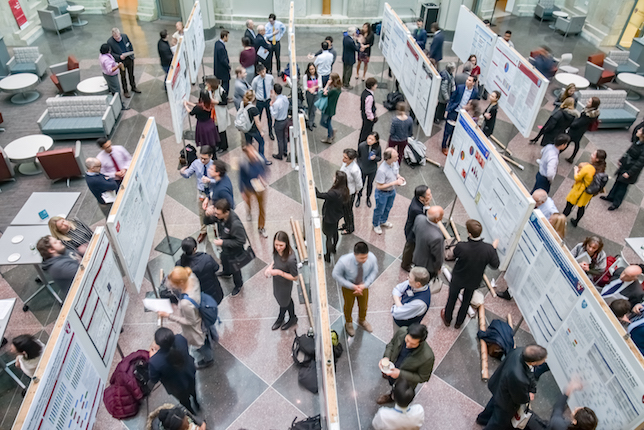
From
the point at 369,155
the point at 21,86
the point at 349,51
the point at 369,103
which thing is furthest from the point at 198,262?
the point at 21,86

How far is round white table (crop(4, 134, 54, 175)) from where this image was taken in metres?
8.07

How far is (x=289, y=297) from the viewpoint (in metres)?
5.23

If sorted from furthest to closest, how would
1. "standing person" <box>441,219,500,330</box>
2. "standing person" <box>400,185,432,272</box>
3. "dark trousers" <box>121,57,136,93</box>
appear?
"dark trousers" <box>121,57,136,93</box> → "standing person" <box>400,185,432,272</box> → "standing person" <box>441,219,500,330</box>

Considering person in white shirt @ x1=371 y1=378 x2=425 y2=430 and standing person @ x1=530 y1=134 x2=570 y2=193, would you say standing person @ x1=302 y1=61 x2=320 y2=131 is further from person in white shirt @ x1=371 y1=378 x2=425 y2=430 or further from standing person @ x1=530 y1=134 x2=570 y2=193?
person in white shirt @ x1=371 y1=378 x2=425 y2=430

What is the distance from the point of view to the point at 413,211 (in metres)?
5.75

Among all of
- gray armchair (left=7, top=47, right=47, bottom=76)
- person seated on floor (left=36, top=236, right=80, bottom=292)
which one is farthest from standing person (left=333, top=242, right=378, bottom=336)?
gray armchair (left=7, top=47, right=47, bottom=76)

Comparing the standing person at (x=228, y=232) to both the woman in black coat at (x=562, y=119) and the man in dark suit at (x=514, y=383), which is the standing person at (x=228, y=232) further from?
the woman in black coat at (x=562, y=119)

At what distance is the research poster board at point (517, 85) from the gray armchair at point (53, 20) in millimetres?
13200

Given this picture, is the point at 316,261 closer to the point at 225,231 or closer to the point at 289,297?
the point at 289,297

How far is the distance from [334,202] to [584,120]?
5.44 m

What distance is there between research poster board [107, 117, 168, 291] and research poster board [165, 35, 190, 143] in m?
1.30

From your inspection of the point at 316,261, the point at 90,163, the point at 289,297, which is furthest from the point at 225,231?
the point at 90,163

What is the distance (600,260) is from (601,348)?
2302mm

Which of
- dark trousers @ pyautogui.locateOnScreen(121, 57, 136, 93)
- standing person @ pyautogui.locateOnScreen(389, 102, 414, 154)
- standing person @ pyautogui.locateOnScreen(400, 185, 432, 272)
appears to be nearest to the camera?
standing person @ pyautogui.locateOnScreen(400, 185, 432, 272)
